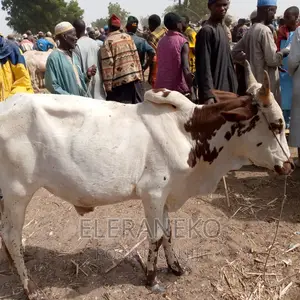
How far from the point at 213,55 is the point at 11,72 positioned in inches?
78.5

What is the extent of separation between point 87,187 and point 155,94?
0.81 m

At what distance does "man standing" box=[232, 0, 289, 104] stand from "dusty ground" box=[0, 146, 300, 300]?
4.72 feet

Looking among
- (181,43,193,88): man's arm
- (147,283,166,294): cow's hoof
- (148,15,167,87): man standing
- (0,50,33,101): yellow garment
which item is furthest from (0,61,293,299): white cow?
(148,15,167,87): man standing

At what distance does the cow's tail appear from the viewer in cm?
278

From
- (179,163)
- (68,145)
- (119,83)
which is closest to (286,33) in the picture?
(119,83)

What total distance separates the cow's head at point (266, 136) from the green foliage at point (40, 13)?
39.2 m

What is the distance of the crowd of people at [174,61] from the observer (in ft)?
12.8

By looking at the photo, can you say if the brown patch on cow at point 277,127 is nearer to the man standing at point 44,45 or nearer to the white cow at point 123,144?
the white cow at point 123,144

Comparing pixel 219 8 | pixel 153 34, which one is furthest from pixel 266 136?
pixel 153 34

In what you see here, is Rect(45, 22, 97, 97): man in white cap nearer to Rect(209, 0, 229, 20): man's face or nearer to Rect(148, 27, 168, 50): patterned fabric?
Rect(209, 0, 229, 20): man's face

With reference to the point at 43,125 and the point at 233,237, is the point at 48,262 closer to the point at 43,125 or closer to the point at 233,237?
the point at 43,125

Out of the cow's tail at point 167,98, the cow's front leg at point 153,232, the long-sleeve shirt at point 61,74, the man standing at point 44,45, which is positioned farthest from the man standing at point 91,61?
the man standing at point 44,45

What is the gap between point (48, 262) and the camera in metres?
3.49

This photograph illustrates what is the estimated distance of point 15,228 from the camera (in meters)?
2.88
